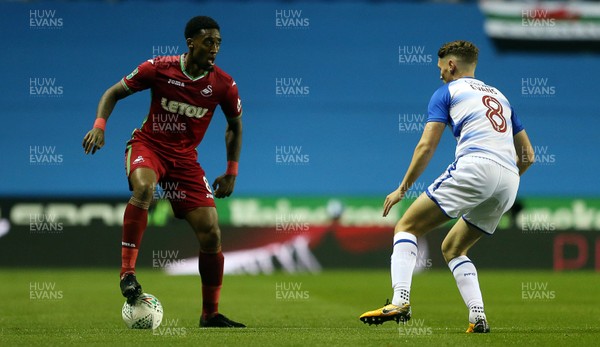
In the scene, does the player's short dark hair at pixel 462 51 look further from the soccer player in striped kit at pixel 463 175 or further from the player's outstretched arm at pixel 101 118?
the player's outstretched arm at pixel 101 118

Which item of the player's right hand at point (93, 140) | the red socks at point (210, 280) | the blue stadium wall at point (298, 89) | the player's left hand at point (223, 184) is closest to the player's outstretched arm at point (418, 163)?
the red socks at point (210, 280)

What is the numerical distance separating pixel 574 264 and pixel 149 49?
36.5 feet

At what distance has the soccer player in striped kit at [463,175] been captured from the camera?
6.56m

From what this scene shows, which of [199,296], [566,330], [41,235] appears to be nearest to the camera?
[566,330]

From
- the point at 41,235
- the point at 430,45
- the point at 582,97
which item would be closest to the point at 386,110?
the point at 430,45

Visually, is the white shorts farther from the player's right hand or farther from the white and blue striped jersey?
the player's right hand

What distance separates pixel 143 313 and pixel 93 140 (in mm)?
1397

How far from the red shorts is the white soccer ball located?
94 centimetres

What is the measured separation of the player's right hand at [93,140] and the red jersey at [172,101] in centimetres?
56

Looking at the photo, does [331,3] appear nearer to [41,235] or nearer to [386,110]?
[386,110]

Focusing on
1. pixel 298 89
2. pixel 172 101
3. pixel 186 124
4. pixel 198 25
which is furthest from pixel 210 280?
pixel 298 89

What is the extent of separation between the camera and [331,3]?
2330 cm

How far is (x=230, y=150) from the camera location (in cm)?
817

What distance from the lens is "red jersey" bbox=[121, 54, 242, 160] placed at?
755 cm
